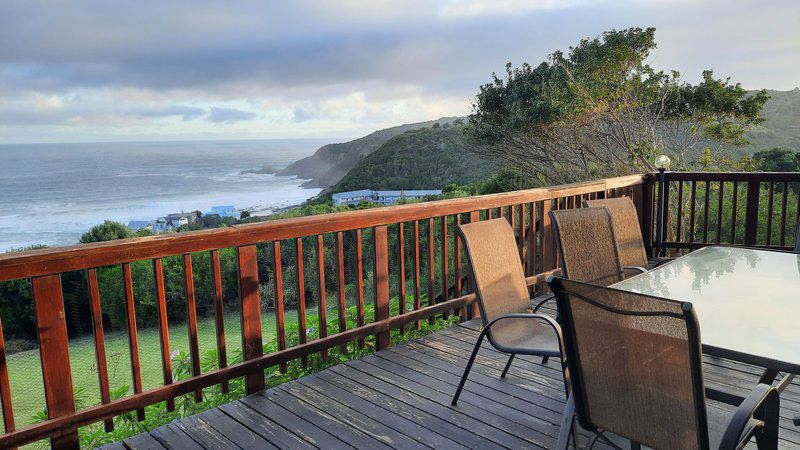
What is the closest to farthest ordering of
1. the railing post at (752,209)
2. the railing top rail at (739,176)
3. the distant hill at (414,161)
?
the railing top rail at (739,176), the railing post at (752,209), the distant hill at (414,161)

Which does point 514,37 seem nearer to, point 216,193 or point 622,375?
point 622,375

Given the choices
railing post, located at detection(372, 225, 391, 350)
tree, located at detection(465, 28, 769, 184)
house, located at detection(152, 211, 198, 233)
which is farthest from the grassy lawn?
house, located at detection(152, 211, 198, 233)

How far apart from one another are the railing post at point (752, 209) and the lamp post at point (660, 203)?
0.79 metres

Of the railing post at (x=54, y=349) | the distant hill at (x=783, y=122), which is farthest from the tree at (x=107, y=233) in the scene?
the distant hill at (x=783, y=122)

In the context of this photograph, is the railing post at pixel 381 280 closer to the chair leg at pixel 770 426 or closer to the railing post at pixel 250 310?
the railing post at pixel 250 310

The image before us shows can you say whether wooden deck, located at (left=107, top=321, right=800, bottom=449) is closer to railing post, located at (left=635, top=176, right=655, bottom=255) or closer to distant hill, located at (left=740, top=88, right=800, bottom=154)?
railing post, located at (left=635, top=176, right=655, bottom=255)

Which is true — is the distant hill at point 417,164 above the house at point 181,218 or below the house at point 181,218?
above

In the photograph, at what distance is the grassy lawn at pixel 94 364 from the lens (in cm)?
870

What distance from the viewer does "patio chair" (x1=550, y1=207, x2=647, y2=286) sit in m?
2.88

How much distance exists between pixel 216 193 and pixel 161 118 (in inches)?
309

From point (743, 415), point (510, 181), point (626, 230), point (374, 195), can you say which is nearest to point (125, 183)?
point (374, 195)

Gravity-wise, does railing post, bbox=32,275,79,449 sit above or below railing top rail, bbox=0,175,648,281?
below

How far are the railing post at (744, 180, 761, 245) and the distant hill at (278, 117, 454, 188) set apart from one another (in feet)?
77.6

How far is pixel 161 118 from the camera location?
152ft
